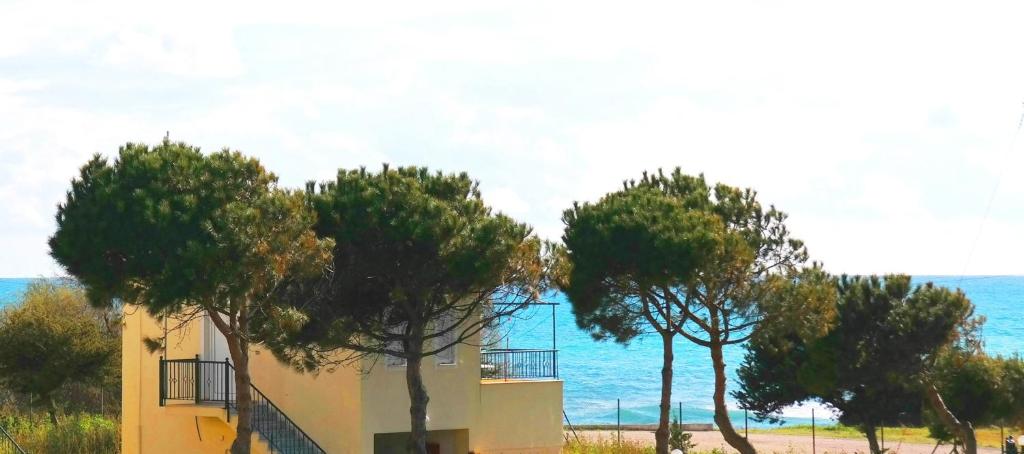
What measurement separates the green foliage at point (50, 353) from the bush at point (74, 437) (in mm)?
2617

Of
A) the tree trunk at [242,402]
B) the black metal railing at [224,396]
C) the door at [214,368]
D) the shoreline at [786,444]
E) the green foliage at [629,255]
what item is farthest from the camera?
the shoreline at [786,444]

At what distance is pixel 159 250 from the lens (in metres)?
19.3

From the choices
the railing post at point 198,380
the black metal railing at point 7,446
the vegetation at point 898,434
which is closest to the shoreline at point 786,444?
the vegetation at point 898,434

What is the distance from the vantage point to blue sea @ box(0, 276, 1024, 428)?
82.8m

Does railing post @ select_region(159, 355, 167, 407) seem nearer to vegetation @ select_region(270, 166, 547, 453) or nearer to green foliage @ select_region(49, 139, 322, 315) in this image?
vegetation @ select_region(270, 166, 547, 453)

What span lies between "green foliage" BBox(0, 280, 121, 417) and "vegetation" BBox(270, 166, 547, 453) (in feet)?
56.1

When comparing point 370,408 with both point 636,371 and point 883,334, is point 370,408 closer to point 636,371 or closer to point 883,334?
point 883,334

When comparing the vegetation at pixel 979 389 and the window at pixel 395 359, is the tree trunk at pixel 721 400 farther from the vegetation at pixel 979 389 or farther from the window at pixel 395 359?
the vegetation at pixel 979 389

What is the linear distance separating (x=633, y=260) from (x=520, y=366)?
5217 millimetres

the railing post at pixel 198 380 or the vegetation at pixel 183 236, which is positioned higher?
the vegetation at pixel 183 236

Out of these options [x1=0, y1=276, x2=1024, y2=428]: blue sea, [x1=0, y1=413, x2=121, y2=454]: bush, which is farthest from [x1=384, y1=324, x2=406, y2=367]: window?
[x1=0, y1=276, x2=1024, y2=428]: blue sea

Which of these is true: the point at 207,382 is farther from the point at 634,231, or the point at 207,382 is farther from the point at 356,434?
the point at 634,231

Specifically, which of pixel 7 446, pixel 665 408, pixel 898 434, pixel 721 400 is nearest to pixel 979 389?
pixel 721 400

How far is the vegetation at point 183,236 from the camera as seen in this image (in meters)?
19.1
